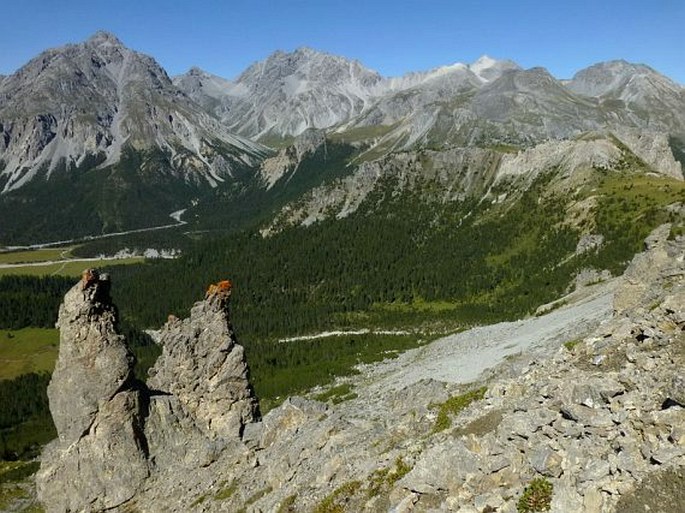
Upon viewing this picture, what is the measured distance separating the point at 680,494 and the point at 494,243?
487ft

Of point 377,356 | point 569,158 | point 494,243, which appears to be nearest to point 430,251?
point 494,243

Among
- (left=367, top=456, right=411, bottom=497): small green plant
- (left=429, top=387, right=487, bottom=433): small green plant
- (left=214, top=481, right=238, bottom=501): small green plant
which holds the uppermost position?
→ (left=429, top=387, right=487, bottom=433): small green plant

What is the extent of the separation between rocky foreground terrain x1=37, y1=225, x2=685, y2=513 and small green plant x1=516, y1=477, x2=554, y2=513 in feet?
0.17

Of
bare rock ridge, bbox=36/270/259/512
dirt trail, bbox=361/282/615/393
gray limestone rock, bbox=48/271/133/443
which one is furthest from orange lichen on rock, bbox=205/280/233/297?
dirt trail, bbox=361/282/615/393

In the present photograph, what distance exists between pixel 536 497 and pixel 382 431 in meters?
14.5

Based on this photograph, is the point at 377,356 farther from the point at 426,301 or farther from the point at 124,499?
the point at 124,499

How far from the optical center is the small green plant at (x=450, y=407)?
30.4 m

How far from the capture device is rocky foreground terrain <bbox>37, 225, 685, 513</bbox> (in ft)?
62.9

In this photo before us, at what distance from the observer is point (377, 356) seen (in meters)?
105

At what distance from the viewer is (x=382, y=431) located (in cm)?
3319

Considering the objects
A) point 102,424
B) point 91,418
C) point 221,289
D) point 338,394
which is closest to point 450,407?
point 102,424

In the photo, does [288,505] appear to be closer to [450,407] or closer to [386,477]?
[386,477]

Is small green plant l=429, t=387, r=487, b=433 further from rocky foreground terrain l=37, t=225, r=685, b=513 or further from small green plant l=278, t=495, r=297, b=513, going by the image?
small green plant l=278, t=495, r=297, b=513

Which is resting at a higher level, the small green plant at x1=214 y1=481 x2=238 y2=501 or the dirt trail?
the small green plant at x1=214 y1=481 x2=238 y2=501
